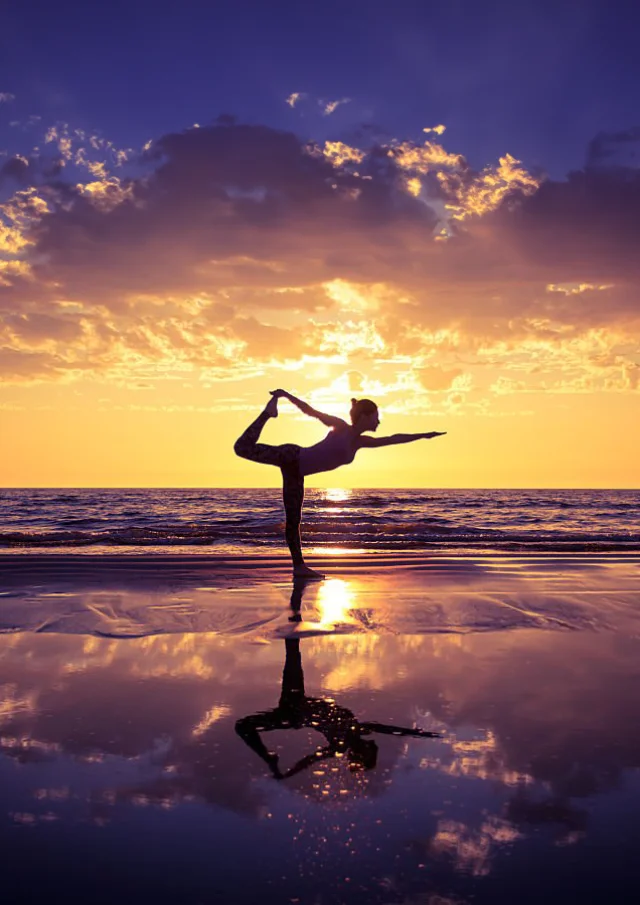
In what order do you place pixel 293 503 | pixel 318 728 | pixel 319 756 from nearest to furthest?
pixel 319 756
pixel 318 728
pixel 293 503

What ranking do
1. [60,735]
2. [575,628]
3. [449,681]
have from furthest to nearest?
[575,628]
[449,681]
[60,735]

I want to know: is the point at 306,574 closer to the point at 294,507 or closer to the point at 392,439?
the point at 294,507

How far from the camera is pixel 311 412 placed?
980 centimetres

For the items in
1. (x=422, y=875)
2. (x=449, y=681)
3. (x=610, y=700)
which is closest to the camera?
(x=422, y=875)

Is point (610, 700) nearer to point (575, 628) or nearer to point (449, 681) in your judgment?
point (449, 681)

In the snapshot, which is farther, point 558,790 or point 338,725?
point 338,725

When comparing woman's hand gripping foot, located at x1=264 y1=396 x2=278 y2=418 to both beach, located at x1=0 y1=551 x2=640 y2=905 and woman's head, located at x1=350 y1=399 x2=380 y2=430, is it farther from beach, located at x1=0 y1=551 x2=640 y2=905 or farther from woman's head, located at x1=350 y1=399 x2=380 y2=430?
beach, located at x1=0 y1=551 x2=640 y2=905

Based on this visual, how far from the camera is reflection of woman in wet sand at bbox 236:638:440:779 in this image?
3.04m

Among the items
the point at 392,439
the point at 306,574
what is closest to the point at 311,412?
the point at 392,439

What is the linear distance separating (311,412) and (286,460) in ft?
2.68

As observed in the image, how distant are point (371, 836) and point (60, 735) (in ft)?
5.87

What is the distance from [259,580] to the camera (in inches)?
379

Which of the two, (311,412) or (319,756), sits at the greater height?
(311,412)

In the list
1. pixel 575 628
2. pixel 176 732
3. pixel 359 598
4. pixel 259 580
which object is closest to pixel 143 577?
pixel 259 580
